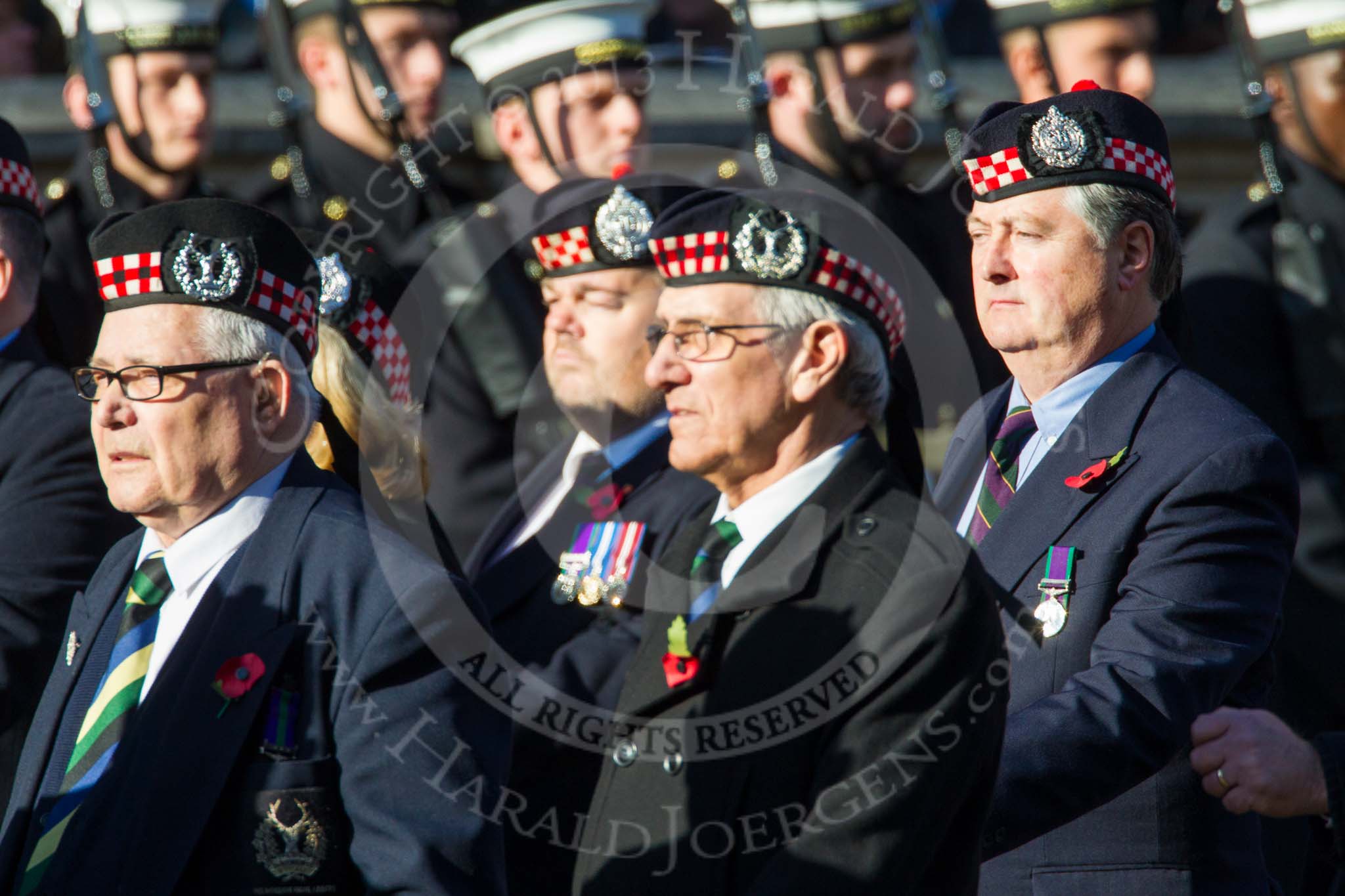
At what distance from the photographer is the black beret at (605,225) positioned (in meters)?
5.03

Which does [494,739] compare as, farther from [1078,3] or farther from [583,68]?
[1078,3]

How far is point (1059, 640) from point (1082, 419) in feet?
1.51

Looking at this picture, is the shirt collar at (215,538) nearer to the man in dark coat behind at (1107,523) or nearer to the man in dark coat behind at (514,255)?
the man in dark coat behind at (1107,523)

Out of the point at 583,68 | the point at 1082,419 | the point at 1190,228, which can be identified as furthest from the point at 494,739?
the point at 1190,228

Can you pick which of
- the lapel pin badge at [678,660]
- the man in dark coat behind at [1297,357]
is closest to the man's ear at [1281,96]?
the man in dark coat behind at [1297,357]

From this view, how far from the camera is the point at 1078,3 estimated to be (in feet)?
20.9

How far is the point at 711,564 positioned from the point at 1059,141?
1080 mm

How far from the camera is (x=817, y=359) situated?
3641 millimetres

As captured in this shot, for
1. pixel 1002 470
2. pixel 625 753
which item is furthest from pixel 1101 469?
pixel 625 753

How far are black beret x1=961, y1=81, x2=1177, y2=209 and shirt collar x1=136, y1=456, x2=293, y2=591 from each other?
1.57 meters

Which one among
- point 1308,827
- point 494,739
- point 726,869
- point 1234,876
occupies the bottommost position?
point 1308,827

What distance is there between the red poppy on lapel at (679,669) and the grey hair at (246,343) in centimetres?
83

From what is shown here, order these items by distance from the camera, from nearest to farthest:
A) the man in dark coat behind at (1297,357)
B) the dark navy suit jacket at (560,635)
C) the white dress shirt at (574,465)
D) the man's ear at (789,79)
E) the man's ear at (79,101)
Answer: the dark navy suit jacket at (560,635) < the white dress shirt at (574,465) < the man in dark coat behind at (1297,357) < the man's ear at (79,101) < the man's ear at (789,79)

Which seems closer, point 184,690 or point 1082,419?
point 184,690
